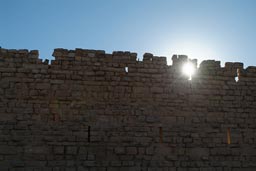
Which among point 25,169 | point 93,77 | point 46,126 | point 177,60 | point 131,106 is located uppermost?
point 177,60

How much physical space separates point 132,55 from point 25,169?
140 inches

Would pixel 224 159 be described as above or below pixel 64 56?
below

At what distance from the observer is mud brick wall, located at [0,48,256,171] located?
7.66 meters

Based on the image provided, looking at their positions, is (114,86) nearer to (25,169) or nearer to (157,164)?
(157,164)

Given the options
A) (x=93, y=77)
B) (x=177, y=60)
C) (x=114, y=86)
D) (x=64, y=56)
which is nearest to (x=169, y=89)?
(x=177, y=60)

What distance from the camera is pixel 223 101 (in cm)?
852

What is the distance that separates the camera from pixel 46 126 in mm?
7734

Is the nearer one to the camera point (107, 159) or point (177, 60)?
point (107, 159)

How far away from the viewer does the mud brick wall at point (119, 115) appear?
302 inches

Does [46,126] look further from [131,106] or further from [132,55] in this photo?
[132,55]

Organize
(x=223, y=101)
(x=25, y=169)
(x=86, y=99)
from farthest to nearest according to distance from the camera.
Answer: (x=223, y=101) → (x=86, y=99) → (x=25, y=169)

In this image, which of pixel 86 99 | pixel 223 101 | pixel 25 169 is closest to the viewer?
pixel 25 169

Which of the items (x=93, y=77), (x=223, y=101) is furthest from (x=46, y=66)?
(x=223, y=101)

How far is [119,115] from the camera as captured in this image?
801cm
